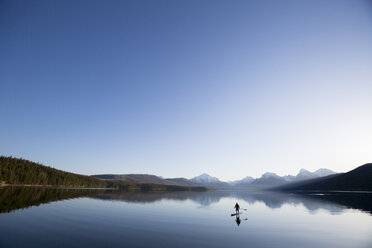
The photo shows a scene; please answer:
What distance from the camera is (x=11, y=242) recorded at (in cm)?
2634

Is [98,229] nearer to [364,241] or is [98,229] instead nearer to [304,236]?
[304,236]

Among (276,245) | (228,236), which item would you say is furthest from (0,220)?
(276,245)

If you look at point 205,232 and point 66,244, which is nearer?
point 66,244

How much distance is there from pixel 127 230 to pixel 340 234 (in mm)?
38016

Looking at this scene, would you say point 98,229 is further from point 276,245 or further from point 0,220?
point 276,245

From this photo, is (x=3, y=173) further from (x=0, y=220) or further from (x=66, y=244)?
(x=66, y=244)

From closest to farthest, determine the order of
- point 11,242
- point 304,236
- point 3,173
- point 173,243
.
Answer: point 11,242 → point 173,243 → point 304,236 → point 3,173

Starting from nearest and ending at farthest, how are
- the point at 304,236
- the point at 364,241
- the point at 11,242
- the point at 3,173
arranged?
the point at 11,242 < the point at 364,241 < the point at 304,236 < the point at 3,173

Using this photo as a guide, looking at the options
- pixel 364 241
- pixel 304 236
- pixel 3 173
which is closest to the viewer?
pixel 364 241

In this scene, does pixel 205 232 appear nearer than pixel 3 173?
Yes

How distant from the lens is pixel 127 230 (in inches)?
1478

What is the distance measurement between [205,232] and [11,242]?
27964 mm

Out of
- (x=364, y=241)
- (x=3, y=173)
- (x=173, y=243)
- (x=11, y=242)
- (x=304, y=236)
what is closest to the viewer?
(x=11, y=242)

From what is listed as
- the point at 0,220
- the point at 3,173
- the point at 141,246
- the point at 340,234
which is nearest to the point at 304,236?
the point at 340,234
